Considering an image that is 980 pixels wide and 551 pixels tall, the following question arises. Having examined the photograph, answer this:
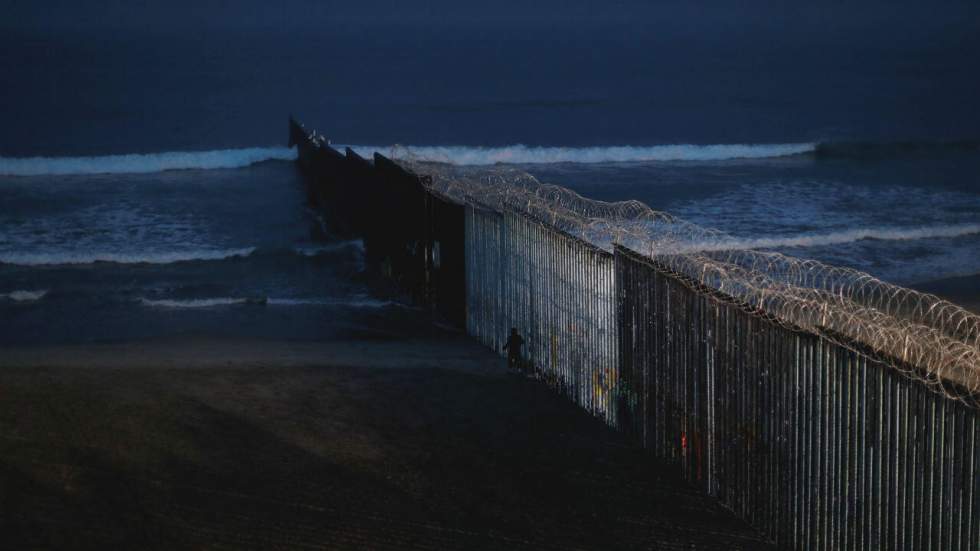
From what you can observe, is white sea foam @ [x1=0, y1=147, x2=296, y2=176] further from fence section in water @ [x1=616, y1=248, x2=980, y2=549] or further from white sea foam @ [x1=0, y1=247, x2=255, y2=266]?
fence section in water @ [x1=616, y1=248, x2=980, y2=549]

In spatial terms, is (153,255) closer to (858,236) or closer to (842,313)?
(858,236)

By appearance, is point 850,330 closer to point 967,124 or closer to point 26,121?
point 967,124

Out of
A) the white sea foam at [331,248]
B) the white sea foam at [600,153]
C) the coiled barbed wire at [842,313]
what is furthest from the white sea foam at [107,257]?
the white sea foam at [600,153]

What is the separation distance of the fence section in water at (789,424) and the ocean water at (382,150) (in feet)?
21.3

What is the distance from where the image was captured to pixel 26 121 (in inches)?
2128

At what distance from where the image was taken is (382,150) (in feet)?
143

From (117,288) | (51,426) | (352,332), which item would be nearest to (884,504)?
(51,426)

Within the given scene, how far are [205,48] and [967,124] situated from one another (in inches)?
3383

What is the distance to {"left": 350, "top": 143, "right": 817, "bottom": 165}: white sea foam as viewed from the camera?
42156 mm

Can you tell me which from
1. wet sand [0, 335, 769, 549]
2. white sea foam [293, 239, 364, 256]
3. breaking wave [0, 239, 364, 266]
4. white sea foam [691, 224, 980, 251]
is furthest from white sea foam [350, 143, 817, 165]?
wet sand [0, 335, 769, 549]

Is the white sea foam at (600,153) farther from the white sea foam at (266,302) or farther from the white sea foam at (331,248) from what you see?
the white sea foam at (266,302)

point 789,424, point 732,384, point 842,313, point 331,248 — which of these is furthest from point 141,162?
point 842,313

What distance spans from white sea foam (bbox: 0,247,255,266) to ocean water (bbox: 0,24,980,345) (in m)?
0.05

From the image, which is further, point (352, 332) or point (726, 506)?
point (352, 332)
